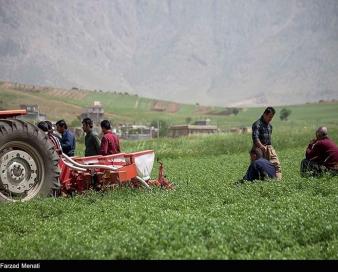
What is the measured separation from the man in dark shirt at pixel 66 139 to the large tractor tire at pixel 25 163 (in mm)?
3638

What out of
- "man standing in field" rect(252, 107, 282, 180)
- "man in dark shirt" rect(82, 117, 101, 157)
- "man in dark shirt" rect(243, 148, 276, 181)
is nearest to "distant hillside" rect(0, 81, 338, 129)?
"man standing in field" rect(252, 107, 282, 180)

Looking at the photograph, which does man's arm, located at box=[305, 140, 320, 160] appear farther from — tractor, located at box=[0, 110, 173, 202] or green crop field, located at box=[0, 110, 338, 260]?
tractor, located at box=[0, 110, 173, 202]

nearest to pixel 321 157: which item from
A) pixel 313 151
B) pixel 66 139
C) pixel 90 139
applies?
pixel 313 151

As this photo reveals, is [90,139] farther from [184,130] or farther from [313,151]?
[184,130]

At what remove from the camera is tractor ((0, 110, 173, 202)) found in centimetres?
1184

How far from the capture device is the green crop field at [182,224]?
7492mm

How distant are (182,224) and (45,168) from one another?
482 cm

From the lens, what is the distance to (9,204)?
36.7 ft

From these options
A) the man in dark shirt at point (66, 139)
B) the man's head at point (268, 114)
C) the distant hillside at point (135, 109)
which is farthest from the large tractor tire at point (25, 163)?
the distant hillside at point (135, 109)

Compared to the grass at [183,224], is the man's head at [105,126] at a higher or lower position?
higher

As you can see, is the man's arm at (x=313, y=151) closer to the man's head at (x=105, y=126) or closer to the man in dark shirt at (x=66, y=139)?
the man's head at (x=105, y=126)

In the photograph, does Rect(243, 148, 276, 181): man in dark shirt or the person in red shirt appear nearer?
Rect(243, 148, 276, 181): man in dark shirt
